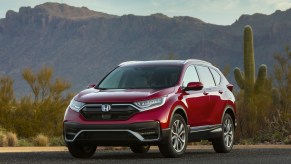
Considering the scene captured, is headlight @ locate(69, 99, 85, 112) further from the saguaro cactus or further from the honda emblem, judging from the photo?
the saguaro cactus

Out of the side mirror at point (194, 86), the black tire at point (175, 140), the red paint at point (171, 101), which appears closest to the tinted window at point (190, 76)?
the red paint at point (171, 101)

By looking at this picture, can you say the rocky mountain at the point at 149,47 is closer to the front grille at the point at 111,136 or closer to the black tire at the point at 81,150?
the black tire at the point at 81,150

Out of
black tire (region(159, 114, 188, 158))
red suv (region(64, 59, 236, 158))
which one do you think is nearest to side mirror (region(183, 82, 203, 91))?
red suv (region(64, 59, 236, 158))

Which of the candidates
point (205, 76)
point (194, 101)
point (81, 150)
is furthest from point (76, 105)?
point (205, 76)

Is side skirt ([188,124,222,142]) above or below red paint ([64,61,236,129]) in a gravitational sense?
below

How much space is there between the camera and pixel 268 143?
66.8 ft

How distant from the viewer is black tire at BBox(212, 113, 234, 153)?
44.9 ft

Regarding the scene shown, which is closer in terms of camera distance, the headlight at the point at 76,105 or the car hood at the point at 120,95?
the car hood at the point at 120,95

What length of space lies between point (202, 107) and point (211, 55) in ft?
533

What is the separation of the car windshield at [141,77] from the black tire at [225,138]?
6.03ft

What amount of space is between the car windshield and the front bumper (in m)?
1.22

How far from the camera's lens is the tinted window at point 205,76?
1328 cm

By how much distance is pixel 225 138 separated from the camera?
1381 cm

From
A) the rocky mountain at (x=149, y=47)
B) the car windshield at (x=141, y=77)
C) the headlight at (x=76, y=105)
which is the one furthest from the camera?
the rocky mountain at (x=149, y=47)
